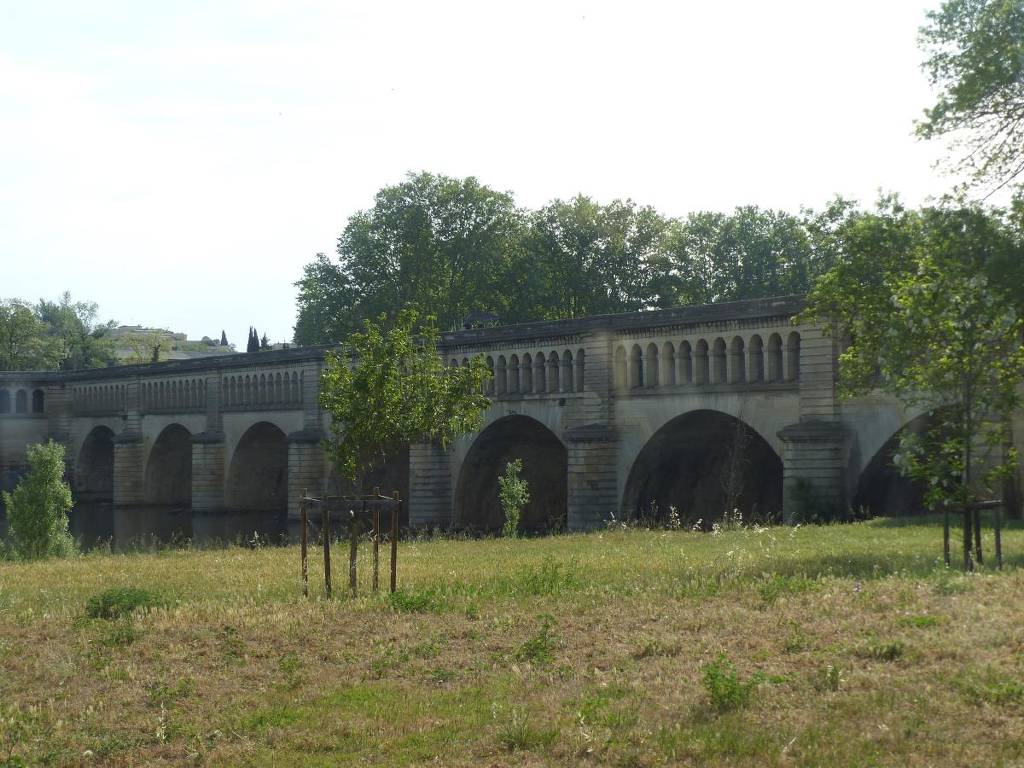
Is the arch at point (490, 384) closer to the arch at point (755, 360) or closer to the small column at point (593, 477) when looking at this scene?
the small column at point (593, 477)

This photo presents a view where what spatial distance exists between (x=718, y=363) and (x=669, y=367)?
1.99m

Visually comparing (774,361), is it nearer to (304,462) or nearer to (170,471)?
(304,462)

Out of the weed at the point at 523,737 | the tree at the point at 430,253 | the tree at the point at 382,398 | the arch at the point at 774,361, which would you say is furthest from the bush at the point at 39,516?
the tree at the point at 430,253

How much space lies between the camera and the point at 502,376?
44000 millimetres

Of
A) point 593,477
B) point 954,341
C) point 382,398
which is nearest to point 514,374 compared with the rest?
point 593,477

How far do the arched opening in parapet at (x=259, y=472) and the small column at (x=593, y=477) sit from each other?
2590cm

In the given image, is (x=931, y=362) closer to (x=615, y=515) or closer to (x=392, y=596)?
(x=392, y=596)

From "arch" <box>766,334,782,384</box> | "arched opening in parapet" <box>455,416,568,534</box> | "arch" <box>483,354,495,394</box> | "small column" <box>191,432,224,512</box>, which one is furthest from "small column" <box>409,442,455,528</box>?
"small column" <box>191,432,224,512</box>

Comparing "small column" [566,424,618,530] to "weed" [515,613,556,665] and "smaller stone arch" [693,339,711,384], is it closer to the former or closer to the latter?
"smaller stone arch" [693,339,711,384]

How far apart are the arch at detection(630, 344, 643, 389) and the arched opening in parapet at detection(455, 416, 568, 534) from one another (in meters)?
7.05

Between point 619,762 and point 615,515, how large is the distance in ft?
96.8

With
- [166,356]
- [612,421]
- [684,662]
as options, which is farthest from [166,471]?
[166,356]

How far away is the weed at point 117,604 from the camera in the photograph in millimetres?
15562

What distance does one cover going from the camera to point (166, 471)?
71562mm
